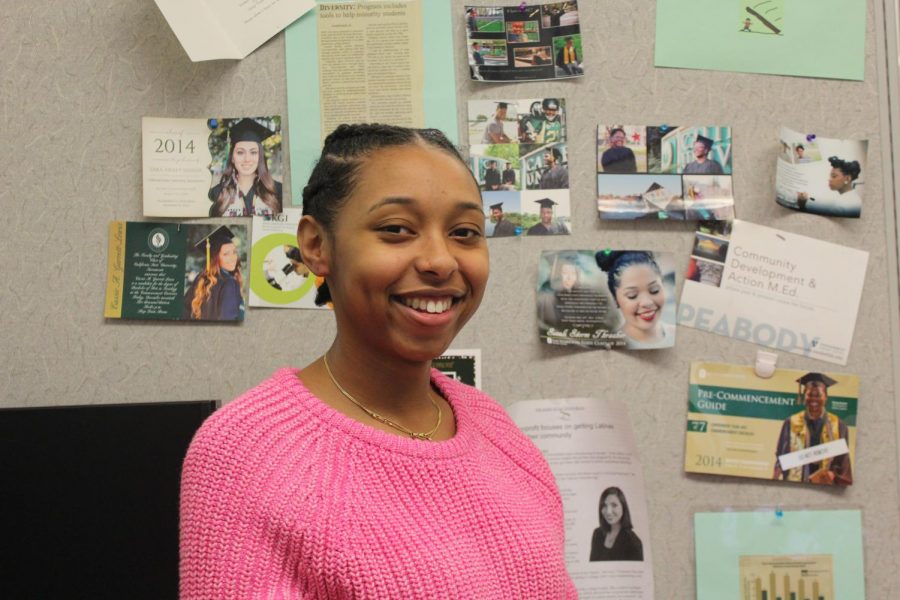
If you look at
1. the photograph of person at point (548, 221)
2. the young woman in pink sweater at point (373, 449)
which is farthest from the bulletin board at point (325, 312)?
the young woman in pink sweater at point (373, 449)

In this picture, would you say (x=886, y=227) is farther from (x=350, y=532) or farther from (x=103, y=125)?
(x=103, y=125)

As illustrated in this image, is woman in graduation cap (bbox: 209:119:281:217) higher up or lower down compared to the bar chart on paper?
higher up

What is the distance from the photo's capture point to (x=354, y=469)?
23.6 inches

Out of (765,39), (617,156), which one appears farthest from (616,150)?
(765,39)

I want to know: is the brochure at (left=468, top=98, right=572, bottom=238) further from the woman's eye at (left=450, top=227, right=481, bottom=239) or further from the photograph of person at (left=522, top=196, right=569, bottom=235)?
the woman's eye at (left=450, top=227, right=481, bottom=239)

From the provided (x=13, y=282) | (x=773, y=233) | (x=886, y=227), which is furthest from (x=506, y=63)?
(x=13, y=282)

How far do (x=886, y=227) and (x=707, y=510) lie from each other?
0.37m

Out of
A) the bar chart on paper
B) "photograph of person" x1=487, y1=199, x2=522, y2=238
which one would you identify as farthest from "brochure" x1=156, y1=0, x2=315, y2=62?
the bar chart on paper

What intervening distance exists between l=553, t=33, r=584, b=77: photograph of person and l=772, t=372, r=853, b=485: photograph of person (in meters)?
0.42

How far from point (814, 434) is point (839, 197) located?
0.26m

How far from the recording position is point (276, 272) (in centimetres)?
96

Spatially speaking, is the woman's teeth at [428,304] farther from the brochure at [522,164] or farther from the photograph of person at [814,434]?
the photograph of person at [814,434]

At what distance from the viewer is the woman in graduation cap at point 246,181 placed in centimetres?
96

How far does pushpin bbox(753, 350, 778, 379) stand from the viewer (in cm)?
97
